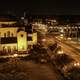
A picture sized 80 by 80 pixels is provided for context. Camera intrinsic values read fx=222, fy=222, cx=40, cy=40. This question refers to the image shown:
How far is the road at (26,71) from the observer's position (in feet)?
108

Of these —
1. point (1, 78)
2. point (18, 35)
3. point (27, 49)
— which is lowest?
point (1, 78)

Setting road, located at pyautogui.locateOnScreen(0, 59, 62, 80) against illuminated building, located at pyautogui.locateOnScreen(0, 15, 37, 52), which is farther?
illuminated building, located at pyautogui.locateOnScreen(0, 15, 37, 52)

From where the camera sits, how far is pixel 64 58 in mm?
39750

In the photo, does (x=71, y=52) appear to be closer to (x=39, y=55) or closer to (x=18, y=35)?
(x=39, y=55)

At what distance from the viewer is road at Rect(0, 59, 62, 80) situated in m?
32.9

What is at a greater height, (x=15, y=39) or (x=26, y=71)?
(x=15, y=39)

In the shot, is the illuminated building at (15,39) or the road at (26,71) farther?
the illuminated building at (15,39)

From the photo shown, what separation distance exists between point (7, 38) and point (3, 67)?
1053 centimetres

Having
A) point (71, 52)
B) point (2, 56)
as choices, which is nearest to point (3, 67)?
point (2, 56)

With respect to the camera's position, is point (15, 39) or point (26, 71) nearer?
point (26, 71)

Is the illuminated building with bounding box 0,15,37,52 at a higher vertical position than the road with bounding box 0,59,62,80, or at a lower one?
higher

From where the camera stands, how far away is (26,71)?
35.8 metres


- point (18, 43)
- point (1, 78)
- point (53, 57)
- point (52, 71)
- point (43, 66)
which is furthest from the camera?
point (18, 43)

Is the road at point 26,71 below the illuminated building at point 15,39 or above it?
below
